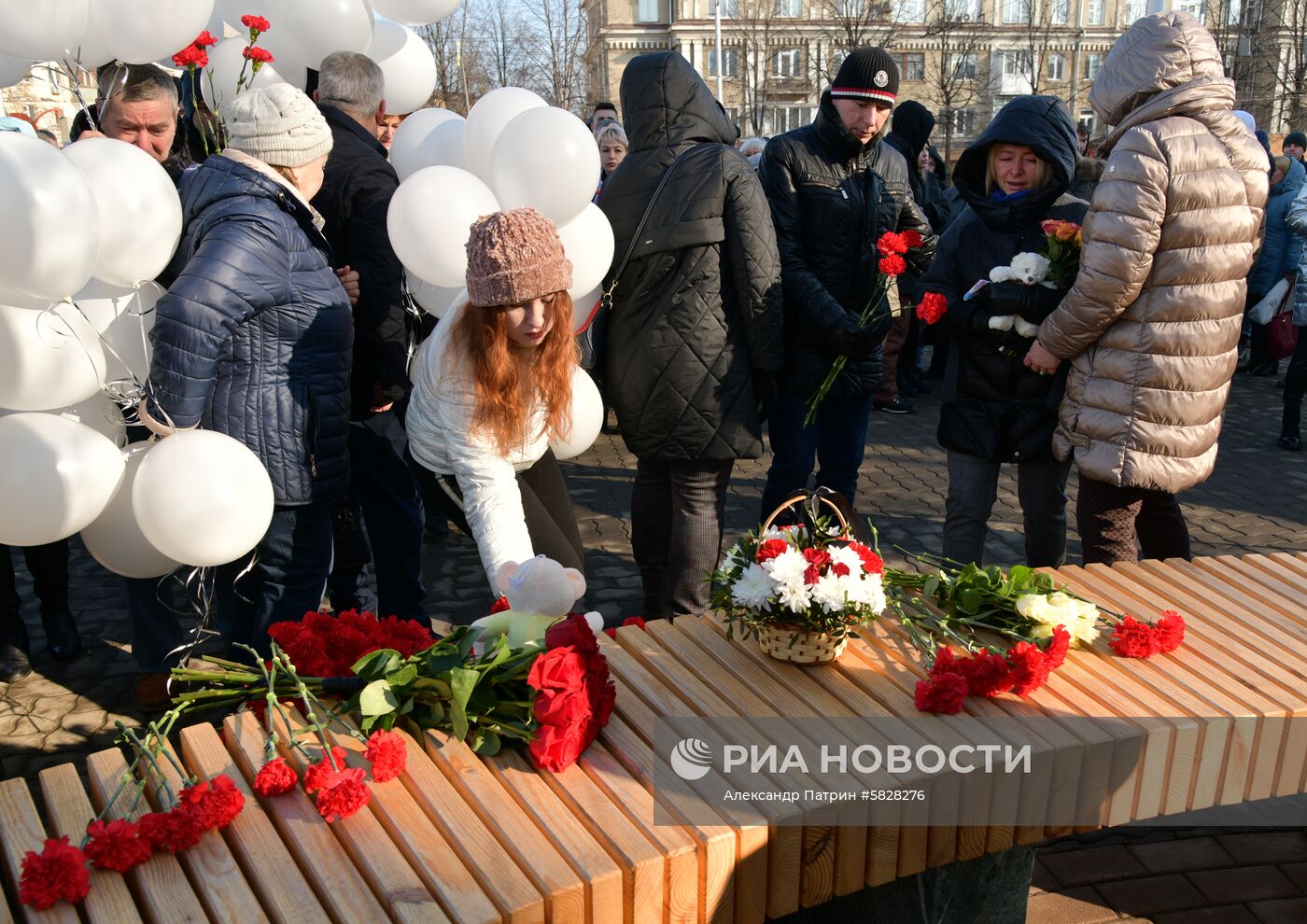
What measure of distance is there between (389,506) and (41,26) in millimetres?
1817

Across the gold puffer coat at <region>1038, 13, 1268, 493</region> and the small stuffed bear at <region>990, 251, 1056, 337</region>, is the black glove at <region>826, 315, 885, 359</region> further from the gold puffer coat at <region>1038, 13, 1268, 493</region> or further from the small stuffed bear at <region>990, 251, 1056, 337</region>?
the gold puffer coat at <region>1038, 13, 1268, 493</region>

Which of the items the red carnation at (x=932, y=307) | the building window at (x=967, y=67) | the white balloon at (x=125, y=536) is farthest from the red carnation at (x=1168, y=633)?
the building window at (x=967, y=67)

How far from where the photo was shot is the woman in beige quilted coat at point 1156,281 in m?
3.29

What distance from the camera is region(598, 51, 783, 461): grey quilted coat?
3.65 metres

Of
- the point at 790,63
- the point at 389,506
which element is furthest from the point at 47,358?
the point at 790,63

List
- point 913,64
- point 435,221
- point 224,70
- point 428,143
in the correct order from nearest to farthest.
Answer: point 435,221, point 224,70, point 428,143, point 913,64

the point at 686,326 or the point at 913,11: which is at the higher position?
the point at 913,11

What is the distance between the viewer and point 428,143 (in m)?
4.41

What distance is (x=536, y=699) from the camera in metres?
2.08

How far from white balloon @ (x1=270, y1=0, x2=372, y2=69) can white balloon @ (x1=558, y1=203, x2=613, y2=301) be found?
4.84 feet

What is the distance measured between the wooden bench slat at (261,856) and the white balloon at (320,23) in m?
3.08

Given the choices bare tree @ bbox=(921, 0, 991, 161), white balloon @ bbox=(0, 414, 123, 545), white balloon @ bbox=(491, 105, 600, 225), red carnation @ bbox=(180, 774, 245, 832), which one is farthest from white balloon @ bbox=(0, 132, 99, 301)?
bare tree @ bbox=(921, 0, 991, 161)

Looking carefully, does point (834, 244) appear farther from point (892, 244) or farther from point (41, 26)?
point (41, 26)

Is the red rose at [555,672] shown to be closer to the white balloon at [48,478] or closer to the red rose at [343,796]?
the red rose at [343,796]
